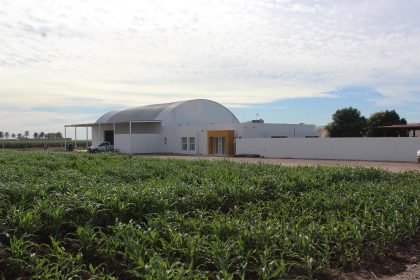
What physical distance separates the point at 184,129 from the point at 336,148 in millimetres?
17269

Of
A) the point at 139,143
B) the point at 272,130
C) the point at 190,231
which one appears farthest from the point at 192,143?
the point at 190,231

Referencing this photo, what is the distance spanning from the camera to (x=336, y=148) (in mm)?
33500

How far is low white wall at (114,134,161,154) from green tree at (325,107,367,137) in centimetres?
1952

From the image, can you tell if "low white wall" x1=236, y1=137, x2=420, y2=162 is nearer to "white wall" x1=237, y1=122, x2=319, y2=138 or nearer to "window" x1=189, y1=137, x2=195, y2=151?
"white wall" x1=237, y1=122, x2=319, y2=138

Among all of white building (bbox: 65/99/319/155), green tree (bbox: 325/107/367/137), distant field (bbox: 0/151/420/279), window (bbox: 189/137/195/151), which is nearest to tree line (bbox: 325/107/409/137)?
green tree (bbox: 325/107/367/137)

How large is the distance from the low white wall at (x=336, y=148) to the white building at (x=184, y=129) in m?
2.79

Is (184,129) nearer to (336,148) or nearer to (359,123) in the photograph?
(336,148)

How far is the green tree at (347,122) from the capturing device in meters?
47.9

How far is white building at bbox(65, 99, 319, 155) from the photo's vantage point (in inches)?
1646

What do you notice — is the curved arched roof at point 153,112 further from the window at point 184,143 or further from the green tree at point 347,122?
the green tree at point 347,122

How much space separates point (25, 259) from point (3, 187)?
119 inches

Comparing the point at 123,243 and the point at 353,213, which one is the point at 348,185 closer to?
the point at 353,213

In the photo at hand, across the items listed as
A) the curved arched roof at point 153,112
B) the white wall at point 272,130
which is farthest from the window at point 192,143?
the white wall at point 272,130

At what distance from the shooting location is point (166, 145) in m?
47.9
